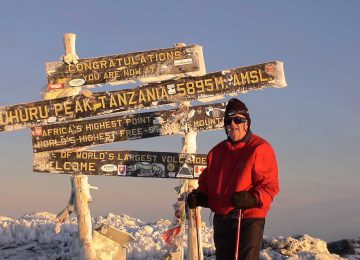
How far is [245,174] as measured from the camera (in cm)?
538

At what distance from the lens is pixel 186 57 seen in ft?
34.8

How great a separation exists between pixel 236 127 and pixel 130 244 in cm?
749

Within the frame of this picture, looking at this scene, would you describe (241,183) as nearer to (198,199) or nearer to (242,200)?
(242,200)

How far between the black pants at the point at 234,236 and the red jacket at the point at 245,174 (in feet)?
0.22

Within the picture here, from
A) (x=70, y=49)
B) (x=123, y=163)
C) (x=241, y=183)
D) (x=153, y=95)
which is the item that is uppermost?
(x=70, y=49)

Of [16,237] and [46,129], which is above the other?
[46,129]

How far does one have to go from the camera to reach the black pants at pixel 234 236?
17.7 feet

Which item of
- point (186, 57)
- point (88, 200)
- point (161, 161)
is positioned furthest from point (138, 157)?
point (186, 57)

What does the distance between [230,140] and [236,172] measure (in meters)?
0.34

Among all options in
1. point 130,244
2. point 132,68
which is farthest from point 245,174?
point 130,244

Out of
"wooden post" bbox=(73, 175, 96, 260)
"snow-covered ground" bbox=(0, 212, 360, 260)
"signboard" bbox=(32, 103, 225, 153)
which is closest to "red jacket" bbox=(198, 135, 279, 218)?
"signboard" bbox=(32, 103, 225, 153)

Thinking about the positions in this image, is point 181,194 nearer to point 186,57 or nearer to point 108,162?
point 108,162

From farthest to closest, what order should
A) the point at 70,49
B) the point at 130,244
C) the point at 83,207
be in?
1. the point at 130,244
2. the point at 70,49
3. the point at 83,207

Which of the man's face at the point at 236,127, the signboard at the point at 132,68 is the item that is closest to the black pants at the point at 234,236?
the man's face at the point at 236,127
